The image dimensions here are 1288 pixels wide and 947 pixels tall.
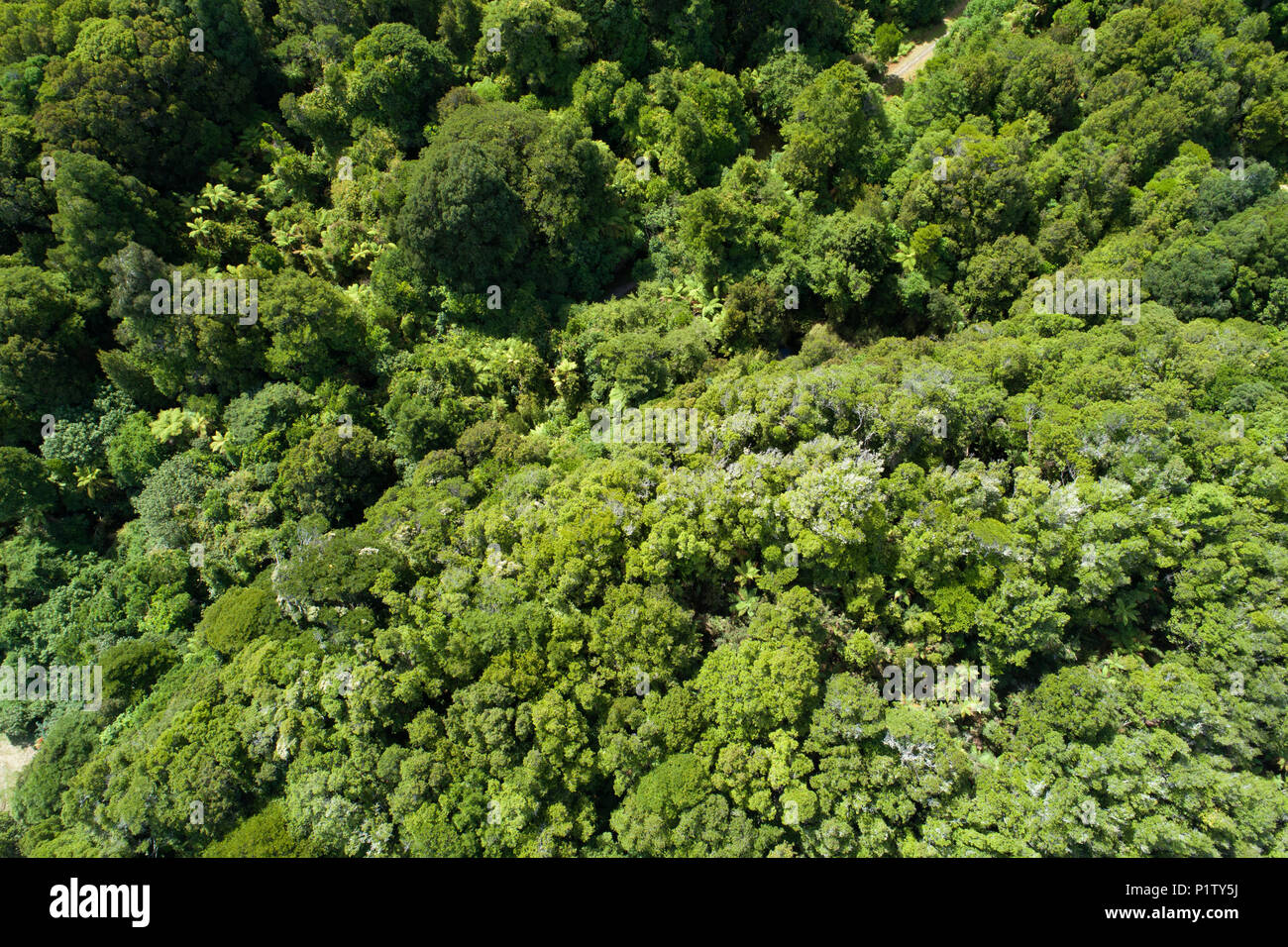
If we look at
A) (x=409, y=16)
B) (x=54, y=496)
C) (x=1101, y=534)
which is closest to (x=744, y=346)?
(x=1101, y=534)
